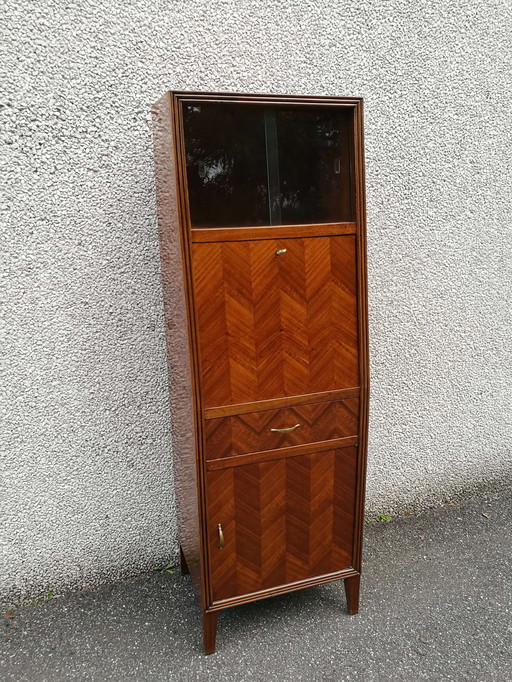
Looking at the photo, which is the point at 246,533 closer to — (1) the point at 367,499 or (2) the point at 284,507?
(2) the point at 284,507

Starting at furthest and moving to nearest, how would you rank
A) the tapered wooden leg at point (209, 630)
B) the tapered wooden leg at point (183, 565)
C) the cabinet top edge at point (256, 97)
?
the tapered wooden leg at point (183, 565) < the tapered wooden leg at point (209, 630) < the cabinet top edge at point (256, 97)

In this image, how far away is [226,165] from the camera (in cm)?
153

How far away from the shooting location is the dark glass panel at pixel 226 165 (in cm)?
146

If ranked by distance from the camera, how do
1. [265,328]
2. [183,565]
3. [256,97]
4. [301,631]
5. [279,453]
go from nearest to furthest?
[256,97] < [265,328] < [279,453] < [301,631] < [183,565]

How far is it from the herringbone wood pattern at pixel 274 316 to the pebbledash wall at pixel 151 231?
1.85ft

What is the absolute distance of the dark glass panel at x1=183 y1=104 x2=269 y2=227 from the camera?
1.46 meters

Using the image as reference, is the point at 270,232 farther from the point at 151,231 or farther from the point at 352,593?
the point at 352,593

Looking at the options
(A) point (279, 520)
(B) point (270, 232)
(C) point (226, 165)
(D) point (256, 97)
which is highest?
(D) point (256, 97)

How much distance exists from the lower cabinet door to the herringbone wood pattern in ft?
0.91

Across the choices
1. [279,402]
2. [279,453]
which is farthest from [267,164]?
[279,453]

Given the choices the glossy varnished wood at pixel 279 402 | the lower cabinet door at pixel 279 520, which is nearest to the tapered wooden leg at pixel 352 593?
the lower cabinet door at pixel 279 520

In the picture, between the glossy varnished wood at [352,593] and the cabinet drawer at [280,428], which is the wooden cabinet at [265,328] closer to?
the cabinet drawer at [280,428]

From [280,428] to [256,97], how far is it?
1038mm

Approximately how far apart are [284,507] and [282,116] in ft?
4.28
